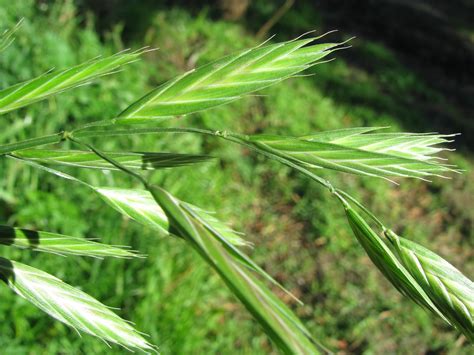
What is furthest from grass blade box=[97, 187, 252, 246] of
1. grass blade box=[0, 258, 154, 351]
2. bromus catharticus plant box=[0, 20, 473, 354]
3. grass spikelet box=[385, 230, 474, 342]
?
grass spikelet box=[385, 230, 474, 342]

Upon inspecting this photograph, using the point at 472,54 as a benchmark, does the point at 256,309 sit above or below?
above

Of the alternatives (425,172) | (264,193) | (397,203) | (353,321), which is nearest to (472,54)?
(397,203)

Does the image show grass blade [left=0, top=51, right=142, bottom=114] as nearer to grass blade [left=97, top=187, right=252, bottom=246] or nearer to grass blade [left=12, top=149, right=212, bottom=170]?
grass blade [left=12, top=149, right=212, bottom=170]

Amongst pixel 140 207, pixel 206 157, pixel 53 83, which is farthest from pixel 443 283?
pixel 53 83

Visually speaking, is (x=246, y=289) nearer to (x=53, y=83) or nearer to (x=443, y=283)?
(x=443, y=283)

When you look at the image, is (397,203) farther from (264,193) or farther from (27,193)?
(27,193)

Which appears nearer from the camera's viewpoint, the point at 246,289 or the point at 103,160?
the point at 246,289
